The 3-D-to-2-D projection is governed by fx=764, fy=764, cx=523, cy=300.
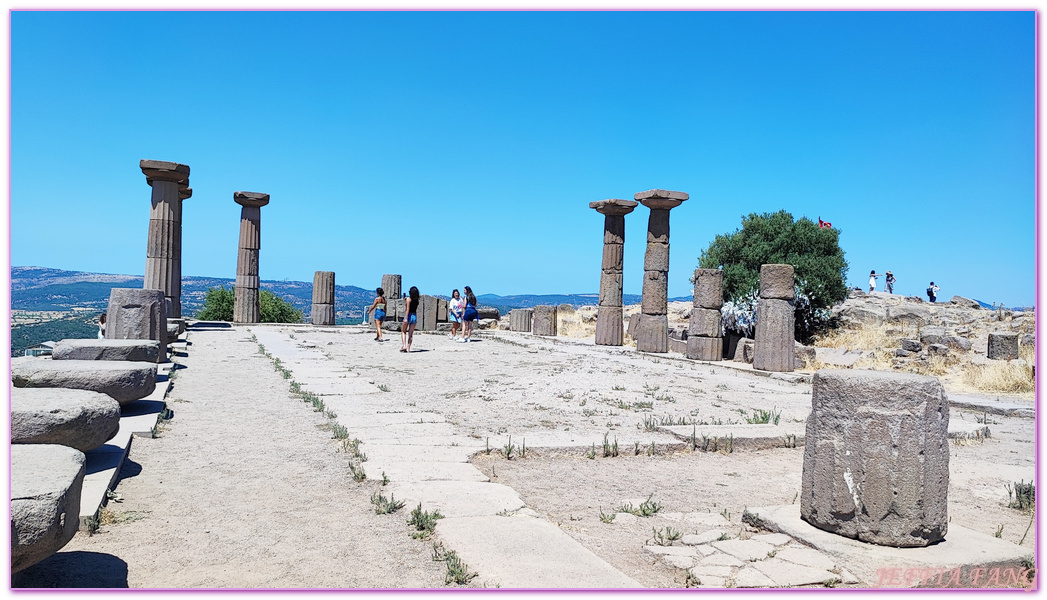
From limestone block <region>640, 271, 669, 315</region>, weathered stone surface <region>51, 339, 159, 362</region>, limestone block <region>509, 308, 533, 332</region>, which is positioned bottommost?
weathered stone surface <region>51, 339, 159, 362</region>

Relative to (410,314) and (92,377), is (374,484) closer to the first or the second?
(92,377)

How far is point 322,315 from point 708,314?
53.4 feet

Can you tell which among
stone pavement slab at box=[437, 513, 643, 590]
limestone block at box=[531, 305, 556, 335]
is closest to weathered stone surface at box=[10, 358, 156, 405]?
stone pavement slab at box=[437, 513, 643, 590]

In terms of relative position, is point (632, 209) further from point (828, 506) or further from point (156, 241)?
point (828, 506)

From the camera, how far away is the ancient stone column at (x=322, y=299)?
94.7ft

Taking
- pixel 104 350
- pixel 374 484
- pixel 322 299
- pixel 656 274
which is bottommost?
pixel 374 484

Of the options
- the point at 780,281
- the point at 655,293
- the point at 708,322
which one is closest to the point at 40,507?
the point at 780,281

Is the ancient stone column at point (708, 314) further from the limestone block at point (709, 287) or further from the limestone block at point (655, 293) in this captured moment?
the limestone block at point (655, 293)

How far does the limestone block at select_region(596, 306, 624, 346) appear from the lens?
22438 mm

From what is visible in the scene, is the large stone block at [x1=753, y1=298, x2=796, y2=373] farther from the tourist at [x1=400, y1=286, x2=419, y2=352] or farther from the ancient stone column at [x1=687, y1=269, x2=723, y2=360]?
the tourist at [x1=400, y1=286, x2=419, y2=352]

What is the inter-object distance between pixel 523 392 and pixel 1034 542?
6754mm

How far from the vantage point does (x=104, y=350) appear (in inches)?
363

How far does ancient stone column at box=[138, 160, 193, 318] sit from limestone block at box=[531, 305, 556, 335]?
11719mm

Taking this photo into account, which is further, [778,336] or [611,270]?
[611,270]
